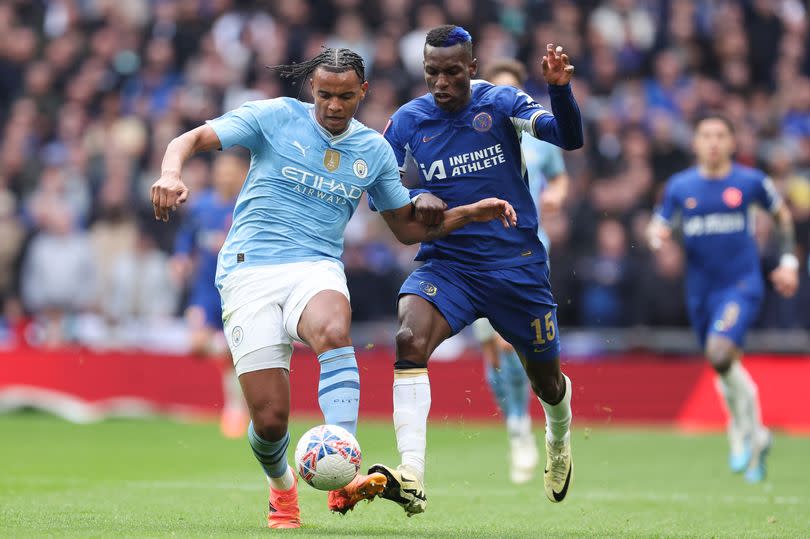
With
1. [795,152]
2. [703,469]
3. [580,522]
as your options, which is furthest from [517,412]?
[795,152]

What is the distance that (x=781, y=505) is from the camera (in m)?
9.67

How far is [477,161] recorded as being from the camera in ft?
27.3

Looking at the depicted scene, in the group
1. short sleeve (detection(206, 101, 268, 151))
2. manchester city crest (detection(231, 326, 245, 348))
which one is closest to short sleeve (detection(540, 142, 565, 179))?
short sleeve (detection(206, 101, 268, 151))

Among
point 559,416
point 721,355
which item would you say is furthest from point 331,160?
point 721,355

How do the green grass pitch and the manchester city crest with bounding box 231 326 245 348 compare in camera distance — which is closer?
the manchester city crest with bounding box 231 326 245 348

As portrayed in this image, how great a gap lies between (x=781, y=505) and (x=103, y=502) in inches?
183

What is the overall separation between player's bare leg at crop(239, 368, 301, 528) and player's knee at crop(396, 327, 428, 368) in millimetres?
713

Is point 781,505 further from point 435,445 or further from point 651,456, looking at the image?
point 435,445

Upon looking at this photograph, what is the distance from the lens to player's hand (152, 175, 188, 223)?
22.6ft

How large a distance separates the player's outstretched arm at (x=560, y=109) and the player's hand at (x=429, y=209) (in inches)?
28.4

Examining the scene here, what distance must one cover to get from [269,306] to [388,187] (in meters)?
1.02

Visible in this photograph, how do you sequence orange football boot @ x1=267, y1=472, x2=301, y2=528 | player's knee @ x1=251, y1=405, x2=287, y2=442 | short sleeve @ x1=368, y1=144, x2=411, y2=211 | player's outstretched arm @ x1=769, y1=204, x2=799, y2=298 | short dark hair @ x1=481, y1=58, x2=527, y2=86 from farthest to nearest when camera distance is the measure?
player's outstretched arm @ x1=769, y1=204, x2=799, y2=298, short dark hair @ x1=481, y1=58, x2=527, y2=86, short sleeve @ x1=368, y1=144, x2=411, y2=211, orange football boot @ x1=267, y1=472, x2=301, y2=528, player's knee @ x1=251, y1=405, x2=287, y2=442

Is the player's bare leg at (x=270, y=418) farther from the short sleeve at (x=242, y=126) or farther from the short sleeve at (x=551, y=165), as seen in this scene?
the short sleeve at (x=551, y=165)

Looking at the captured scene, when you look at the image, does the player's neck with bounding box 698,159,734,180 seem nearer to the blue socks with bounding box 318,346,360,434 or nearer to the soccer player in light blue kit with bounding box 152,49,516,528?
the soccer player in light blue kit with bounding box 152,49,516,528
